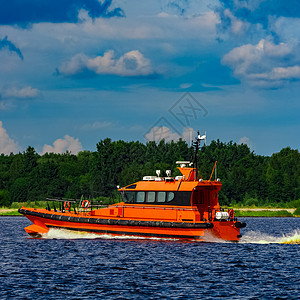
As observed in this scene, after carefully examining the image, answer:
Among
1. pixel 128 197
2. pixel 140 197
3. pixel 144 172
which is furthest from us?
pixel 144 172

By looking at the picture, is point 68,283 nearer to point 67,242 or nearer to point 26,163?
point 67,242

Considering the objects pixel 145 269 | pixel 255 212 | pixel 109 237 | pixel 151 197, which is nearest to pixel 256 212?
pixel 255 212

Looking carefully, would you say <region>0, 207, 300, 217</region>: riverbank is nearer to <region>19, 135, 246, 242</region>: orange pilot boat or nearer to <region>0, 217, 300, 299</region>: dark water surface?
<region>0, 217, 300, 299</region>: dark water surface

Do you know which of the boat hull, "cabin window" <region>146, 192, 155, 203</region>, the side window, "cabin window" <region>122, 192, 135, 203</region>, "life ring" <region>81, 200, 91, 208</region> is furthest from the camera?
"life ring" <region>81, 200, 91, 208</region>

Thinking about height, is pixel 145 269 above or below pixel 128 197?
below

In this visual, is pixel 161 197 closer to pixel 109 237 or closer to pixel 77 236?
pixel 109 237

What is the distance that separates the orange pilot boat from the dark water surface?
0.80 metres

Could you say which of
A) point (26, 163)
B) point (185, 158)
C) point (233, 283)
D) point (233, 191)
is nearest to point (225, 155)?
point (185, 158)

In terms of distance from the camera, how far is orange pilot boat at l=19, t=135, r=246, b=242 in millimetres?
36062

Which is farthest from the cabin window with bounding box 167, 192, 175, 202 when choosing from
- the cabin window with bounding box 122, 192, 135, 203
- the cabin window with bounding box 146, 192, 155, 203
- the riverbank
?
the riverbank

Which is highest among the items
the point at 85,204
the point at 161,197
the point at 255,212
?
the point at 161,197

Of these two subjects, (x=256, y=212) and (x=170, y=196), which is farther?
(x=256, y=212)

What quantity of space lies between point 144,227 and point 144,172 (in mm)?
76599

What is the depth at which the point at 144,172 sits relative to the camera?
113188mm
